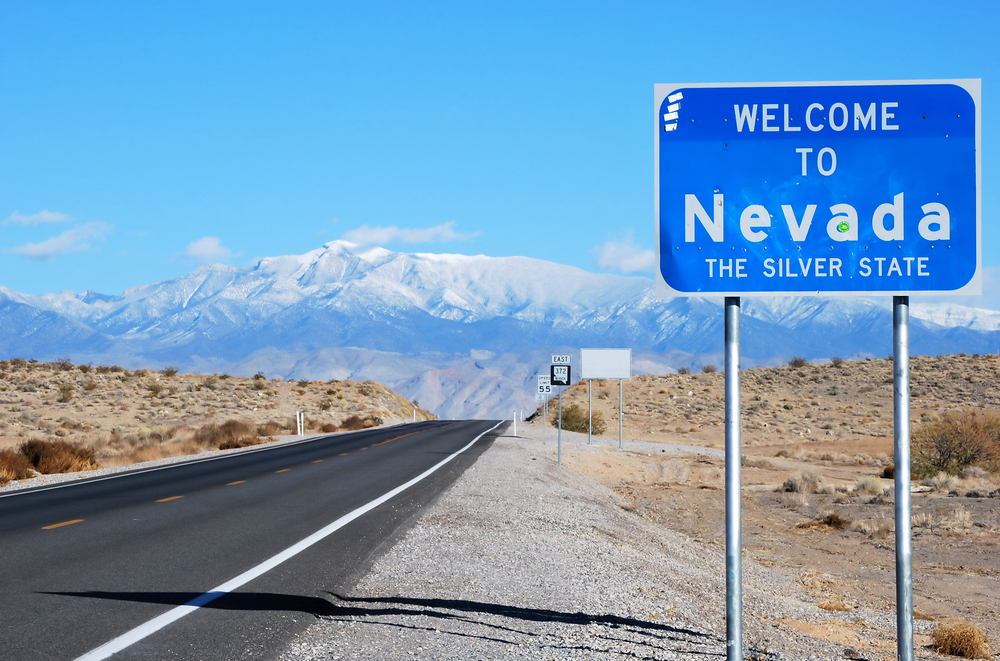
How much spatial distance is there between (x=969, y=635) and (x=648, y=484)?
19826 millimetres

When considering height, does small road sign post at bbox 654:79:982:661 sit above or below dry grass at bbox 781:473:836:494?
above

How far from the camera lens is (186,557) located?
9.41 meters

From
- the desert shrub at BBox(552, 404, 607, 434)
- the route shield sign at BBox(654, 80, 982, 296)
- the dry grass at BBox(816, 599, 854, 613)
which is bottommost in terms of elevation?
the desert shrub at BBox(552, 404, 607, 434)

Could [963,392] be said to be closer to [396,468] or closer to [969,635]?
[396,468]

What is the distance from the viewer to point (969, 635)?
27.6 ft

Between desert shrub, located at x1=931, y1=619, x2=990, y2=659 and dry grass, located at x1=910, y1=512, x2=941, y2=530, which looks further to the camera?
dry grass, located at x1=910, y1=512, x2=941, y2=530

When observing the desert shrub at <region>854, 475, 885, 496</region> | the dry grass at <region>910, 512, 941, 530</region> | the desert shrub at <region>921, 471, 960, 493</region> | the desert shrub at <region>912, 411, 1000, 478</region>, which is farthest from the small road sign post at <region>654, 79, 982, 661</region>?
the desert shrub at <region>912, 411, 1000, 478</region>

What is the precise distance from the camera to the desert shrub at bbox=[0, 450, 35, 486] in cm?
2107

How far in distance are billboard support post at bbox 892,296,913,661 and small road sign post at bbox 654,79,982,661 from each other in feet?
0.39

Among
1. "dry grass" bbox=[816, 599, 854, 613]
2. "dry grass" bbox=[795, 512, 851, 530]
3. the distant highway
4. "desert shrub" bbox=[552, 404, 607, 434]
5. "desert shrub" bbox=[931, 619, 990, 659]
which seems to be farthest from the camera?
"desert shrub" bbox=[552, 404, 607, 434]

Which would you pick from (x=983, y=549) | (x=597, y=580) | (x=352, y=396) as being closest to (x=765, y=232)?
(x=597, y=580)

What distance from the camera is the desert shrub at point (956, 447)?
3116cm

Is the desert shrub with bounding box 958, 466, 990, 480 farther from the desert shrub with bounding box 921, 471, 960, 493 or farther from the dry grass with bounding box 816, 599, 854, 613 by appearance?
the dry grass with bounding box 816, 599, 854, 613

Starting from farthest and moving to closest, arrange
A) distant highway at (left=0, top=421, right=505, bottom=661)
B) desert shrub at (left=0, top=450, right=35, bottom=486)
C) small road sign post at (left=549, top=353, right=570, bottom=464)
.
Result: small road sign post at (left=549, top=353, right=570, bottom=464), desert shrub at (left=0, top=450, right=35, bottom=486), distant highway at (left=0, top=421, right=505, bottom=661)
